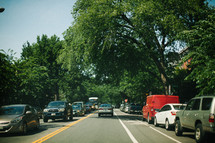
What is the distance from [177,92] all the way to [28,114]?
928 inches

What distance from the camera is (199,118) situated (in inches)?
406

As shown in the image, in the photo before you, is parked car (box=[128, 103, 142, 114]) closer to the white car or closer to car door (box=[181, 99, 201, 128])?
the white car

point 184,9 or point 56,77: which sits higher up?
point 184,9

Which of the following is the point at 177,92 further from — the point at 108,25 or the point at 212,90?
the point at 212,90

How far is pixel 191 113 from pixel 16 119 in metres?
8.22

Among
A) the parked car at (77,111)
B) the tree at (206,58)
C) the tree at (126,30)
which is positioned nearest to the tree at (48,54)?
the parked car at (77,111)

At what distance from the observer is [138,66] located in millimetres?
27641

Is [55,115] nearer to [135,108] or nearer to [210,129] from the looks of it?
[210,129]

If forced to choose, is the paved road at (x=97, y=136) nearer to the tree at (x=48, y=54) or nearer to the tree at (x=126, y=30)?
the tree at (x=126, y=30)

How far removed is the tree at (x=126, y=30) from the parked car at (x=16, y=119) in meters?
11.0

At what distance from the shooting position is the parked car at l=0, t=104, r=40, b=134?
12.1m

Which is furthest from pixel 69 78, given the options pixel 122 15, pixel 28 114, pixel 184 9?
pixel 28 114

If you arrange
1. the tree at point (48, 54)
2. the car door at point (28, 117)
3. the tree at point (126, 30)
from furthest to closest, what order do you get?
the tree at point (48, 54)
the tree at point (126, 30)
the car door at point (28, 117)

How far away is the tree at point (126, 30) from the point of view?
72.8ft
